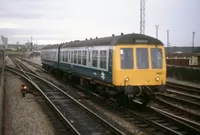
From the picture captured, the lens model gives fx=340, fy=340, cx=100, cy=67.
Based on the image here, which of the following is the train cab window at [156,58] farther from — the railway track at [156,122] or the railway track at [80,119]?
the railway track at [80,119]

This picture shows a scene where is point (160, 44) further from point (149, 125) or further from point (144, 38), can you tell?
point (149, 125)

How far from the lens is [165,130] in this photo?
10.6 m

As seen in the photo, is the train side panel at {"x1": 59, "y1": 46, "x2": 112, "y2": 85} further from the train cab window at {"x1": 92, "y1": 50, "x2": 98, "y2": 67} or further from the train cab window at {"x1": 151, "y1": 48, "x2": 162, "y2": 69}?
the train cab window at {"x1": 151, "y1": 48, "x2": 162, "y2": 69}

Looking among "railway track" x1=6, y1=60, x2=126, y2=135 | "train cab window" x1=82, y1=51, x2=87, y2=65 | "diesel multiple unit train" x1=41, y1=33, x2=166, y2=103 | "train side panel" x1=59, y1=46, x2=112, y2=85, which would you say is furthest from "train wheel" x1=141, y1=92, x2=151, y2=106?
"train cab window" x1=82, y1=51, x2=87, y2=65

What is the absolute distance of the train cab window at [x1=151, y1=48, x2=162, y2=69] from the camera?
1409 cm

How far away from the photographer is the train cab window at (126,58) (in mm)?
13656

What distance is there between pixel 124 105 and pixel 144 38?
2982 mm

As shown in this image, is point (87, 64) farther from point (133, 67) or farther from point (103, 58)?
point (133, 67)

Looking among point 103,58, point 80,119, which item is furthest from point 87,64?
point 80,119

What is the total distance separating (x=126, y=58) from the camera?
13.7 meters

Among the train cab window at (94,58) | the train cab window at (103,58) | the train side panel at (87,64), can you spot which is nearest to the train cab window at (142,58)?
the train side panel at (87,64)

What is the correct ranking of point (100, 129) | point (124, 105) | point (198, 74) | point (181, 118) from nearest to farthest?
1. point (100, 129)
2. point (181, 118)
3. point (124, 105)
4. point (198, 74)

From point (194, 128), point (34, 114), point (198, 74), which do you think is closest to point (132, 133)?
point (194, 128)

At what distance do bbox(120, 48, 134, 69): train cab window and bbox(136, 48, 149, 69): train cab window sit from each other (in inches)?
12.0
